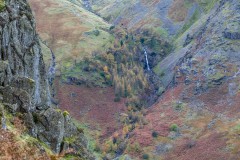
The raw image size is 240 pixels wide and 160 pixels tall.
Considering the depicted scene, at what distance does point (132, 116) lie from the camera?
379 feet

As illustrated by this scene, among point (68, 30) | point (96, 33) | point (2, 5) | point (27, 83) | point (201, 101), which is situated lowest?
point (68, 30)

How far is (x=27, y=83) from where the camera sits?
104 feet

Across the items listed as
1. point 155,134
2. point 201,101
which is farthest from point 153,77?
point 155,134

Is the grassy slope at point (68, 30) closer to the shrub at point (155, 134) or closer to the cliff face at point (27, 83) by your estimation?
the shrub at point (155, 134)

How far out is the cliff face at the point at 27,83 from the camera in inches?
1104

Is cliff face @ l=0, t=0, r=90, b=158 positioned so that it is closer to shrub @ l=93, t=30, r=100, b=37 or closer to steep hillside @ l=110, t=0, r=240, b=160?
steep hillside @ l=110, t=0, r=240, b=160

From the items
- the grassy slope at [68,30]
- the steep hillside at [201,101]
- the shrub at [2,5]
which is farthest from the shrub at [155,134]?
the shrub at [2,5]

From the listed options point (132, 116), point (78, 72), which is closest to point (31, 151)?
point (132, 116)

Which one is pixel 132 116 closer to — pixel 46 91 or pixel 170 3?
pixel 46 91

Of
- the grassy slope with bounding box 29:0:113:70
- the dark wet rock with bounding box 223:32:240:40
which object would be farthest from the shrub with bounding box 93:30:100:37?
the dark wet rock with bounding box 223:32:240:40

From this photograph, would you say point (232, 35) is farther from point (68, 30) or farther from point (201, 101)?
Answer: point (68, 30)

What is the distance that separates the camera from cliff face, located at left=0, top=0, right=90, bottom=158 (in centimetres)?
2803

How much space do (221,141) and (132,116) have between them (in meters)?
36.7

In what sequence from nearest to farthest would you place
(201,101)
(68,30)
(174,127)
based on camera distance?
(174,127) < (201,101) < (68,30)
